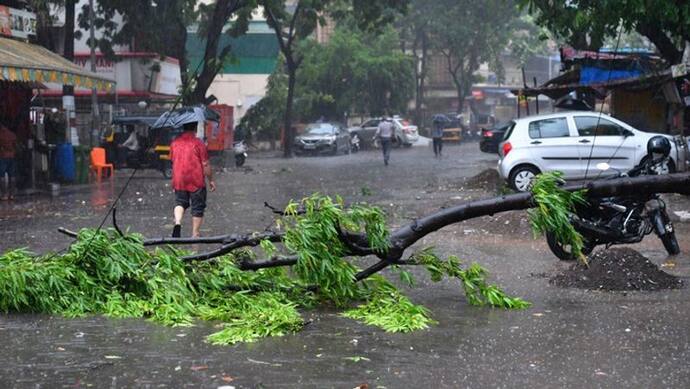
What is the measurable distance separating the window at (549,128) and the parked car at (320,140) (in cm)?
2561

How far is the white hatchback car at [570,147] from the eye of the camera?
63.8ft

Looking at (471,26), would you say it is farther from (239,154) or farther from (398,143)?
(239,154)

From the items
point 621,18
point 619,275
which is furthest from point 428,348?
point 621,18

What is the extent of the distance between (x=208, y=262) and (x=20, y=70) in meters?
11.3

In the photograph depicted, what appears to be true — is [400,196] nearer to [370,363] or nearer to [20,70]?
[20,70]

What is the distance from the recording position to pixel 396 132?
176 feet

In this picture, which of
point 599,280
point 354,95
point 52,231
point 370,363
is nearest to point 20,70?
point 52,231

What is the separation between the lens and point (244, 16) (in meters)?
34.4

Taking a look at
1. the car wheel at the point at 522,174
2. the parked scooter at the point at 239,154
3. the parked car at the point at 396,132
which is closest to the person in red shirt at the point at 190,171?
the car wheel at the point at 522,174

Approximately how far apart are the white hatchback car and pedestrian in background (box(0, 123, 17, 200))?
9775mm

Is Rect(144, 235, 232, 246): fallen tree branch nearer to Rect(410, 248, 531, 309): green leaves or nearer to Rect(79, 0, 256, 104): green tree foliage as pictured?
Rect(410, 248, 531, 309): green leaves

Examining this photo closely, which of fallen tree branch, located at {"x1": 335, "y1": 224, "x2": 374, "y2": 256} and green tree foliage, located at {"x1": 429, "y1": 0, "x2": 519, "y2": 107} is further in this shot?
green tree foliage, located at {"x1": 429, "y1": 0, "x2": 519, "y2": 107}

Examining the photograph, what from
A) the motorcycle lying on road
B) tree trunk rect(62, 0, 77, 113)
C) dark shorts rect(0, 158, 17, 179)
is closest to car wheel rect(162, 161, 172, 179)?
tree trunk rect(62, 0, 77, 113)

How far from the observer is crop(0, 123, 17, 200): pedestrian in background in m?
19.9
